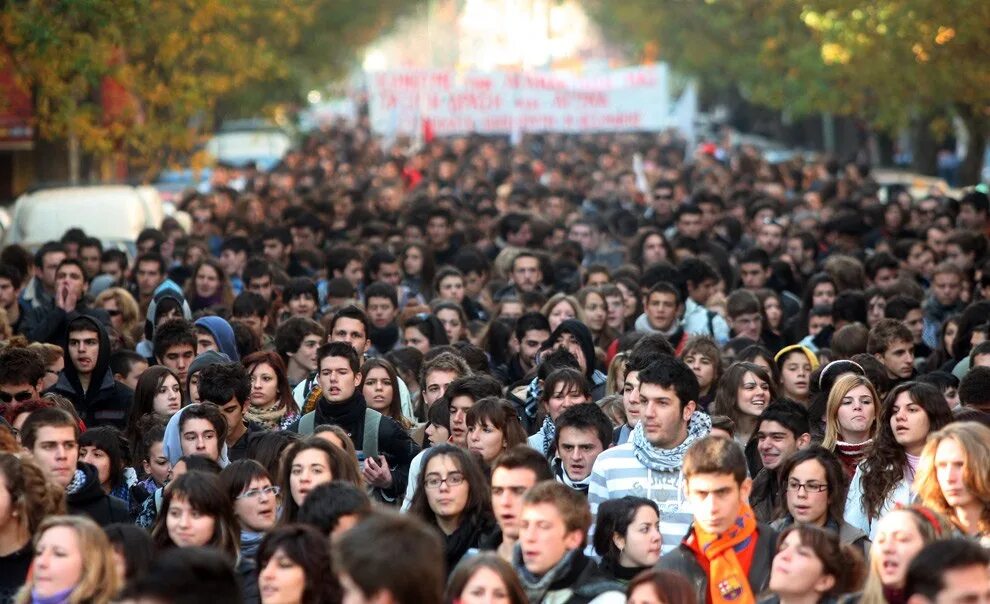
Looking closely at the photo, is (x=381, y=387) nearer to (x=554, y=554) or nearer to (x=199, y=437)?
(x=199, y=437)

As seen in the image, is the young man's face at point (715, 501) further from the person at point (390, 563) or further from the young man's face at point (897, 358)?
the young man's face at point (897, 358)

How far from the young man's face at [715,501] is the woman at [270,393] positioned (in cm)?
416

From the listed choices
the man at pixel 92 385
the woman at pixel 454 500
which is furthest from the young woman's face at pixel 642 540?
the man at pixel 92 385

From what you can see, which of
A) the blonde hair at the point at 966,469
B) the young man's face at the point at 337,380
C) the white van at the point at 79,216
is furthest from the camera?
the white van at the point at 79,216

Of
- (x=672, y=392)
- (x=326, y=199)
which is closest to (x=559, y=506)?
(x=672, y=392)

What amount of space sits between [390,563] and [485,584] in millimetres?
1411

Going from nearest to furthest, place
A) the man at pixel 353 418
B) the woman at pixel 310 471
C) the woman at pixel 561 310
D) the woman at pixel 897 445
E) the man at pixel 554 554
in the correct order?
the man at pixel 554 554
the woman at pixel 310 471
the woman at pixel 897 445
the man at pixel 353 418
the woman at pixel 561 310

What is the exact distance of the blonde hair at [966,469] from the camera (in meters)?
8.59

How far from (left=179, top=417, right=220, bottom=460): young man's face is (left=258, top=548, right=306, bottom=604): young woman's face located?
10.1 feet

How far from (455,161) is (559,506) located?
92.1ft

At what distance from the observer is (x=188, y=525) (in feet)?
28.0

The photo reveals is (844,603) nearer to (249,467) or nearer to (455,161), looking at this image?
(249,467)

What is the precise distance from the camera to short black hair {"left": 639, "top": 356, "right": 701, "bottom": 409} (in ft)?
31.3

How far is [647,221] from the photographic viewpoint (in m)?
23.2
